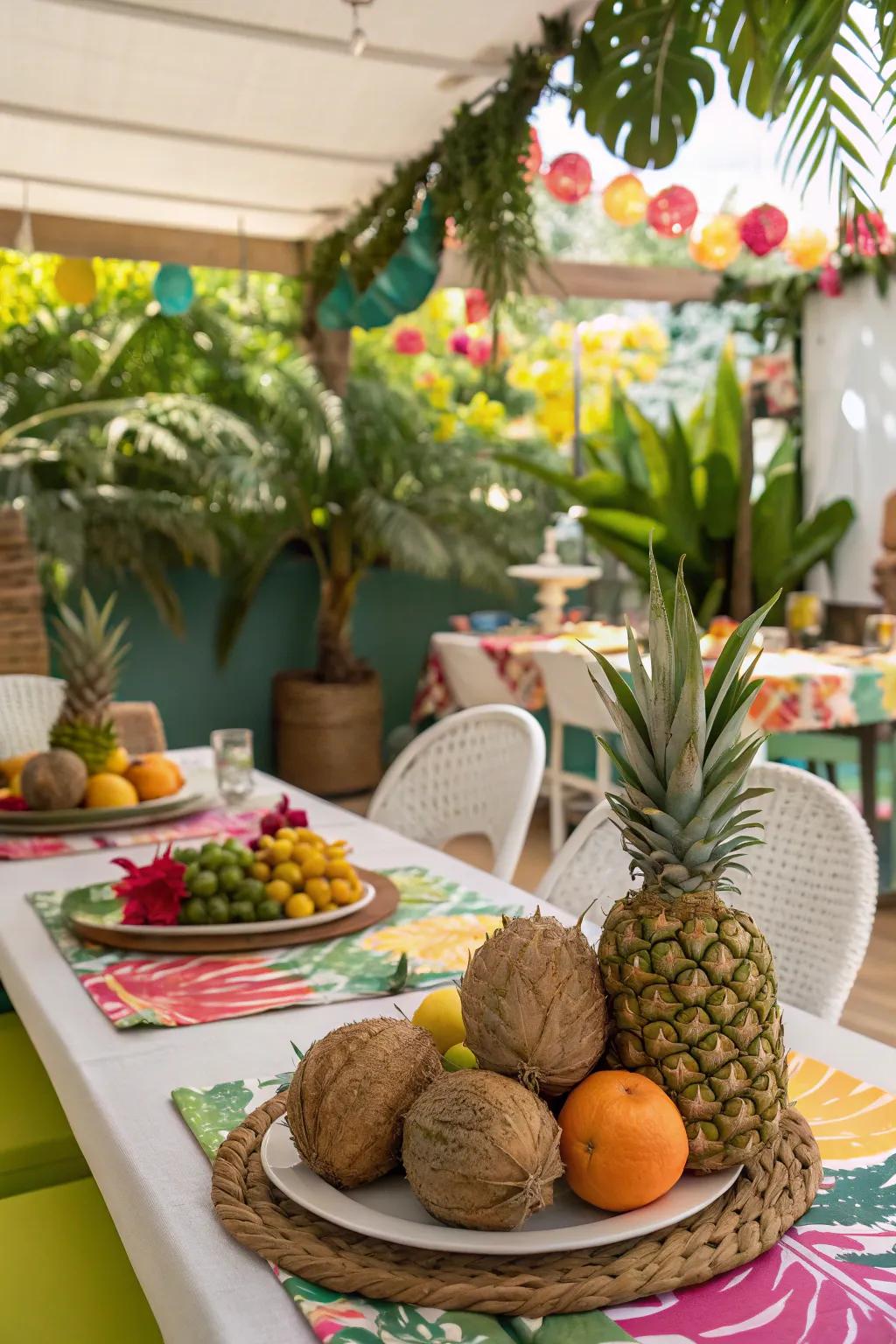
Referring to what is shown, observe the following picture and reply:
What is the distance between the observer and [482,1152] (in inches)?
31.6

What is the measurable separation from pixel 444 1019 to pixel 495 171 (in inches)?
141

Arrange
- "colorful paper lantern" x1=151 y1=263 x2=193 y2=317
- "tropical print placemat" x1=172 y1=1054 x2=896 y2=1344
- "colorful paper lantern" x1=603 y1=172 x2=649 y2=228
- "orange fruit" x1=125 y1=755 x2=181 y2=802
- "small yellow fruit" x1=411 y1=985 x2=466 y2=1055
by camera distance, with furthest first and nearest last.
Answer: "colorful paper lantern" x1=151 y1=263 x2=193 y2=317
"colorful paper lantern" x1=603 y1=172 x2=649 y2=228
"orange fruit" x1=125 y1=755 x2=181 y2=802
"small yellow fruit" x1=411 y1=985 x2=466 y2=1055
"tropical print placemat" x1=172 y1=1054 x2=896 y2=1344

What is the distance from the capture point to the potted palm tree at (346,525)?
5734mm

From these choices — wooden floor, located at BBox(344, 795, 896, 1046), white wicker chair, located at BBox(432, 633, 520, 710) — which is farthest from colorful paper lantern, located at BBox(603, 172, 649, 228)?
wooden floor, located at BBox(344, 795, 896, 1046)

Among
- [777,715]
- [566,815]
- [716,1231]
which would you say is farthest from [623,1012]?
[566,815]

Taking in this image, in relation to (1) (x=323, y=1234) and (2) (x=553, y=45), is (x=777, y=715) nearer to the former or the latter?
(2) (x=553, y=45)

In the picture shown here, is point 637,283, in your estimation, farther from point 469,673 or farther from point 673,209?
point 469,673

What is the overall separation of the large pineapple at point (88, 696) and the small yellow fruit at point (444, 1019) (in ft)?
4.50

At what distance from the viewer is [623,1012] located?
892 millimetres

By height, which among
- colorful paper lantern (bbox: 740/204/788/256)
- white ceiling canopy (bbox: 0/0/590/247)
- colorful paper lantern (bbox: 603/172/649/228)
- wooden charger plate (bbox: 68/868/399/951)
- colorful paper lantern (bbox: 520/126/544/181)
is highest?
white ceiling canopy (bbox: 0/0/590/247)

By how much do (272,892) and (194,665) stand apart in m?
4.84

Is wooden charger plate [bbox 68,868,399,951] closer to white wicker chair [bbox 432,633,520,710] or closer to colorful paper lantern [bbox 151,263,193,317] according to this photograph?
white wicker chair [bbox 432,633,520,710]

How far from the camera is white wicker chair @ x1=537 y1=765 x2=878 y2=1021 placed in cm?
147

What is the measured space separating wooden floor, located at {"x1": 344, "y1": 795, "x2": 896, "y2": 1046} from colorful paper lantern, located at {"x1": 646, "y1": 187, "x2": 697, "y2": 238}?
217 cm
